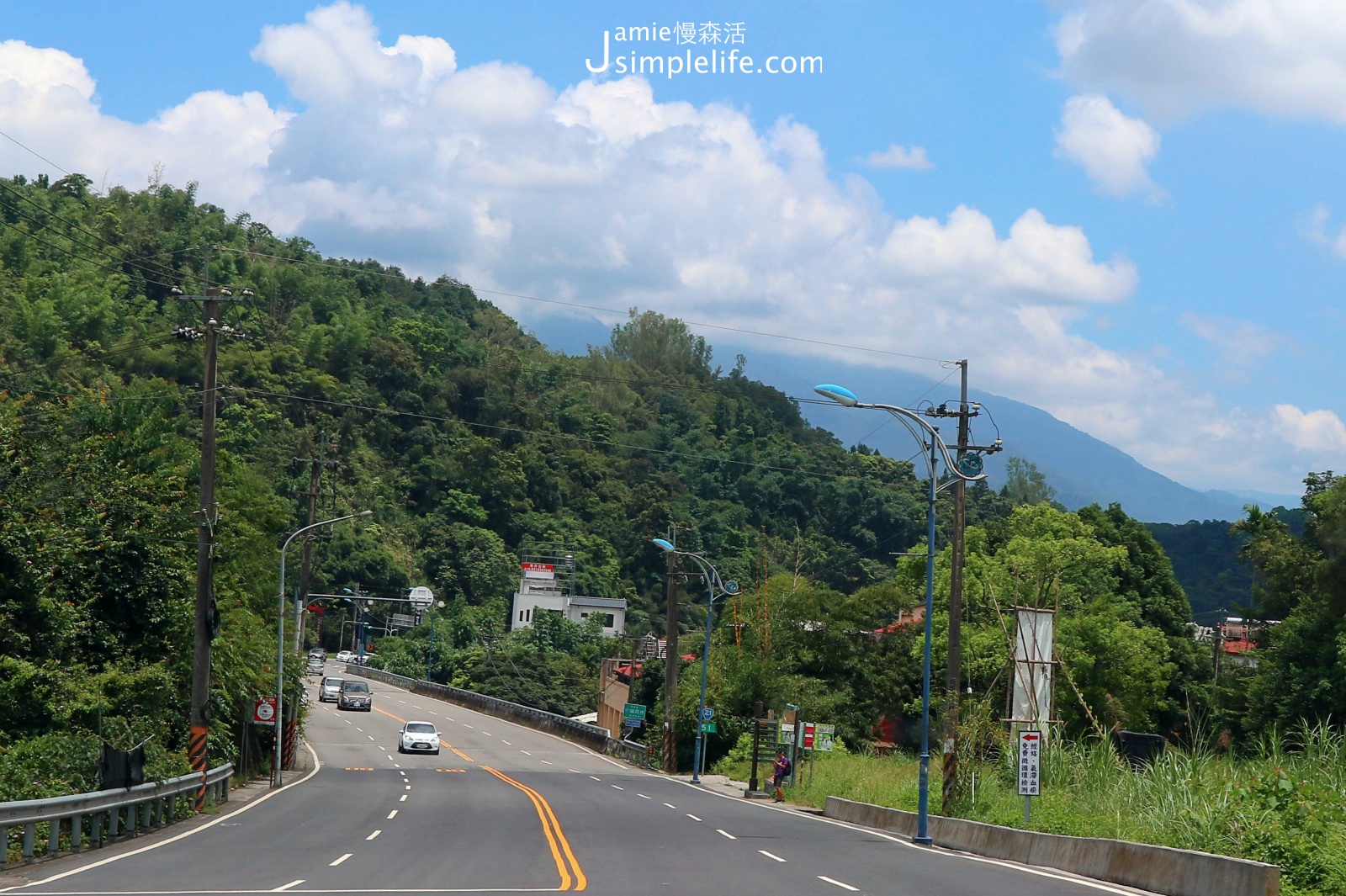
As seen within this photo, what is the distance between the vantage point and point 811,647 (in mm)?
64125

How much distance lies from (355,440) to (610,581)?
87.1 ft

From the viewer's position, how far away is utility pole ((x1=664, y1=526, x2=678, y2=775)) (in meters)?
55.8

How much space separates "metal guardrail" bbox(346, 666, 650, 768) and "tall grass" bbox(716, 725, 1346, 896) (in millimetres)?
36129

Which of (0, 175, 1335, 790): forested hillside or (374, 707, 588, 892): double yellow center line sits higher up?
(0, 175, 1335, 790): forested hillside

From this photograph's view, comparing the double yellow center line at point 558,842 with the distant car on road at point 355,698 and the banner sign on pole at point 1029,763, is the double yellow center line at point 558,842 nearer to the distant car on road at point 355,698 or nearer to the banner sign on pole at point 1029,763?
the banner sign on pole at point 1029,763

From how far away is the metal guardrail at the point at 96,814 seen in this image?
17578 mm

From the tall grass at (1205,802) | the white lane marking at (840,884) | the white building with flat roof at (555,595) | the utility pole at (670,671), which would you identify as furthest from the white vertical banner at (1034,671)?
the white building with flat roof at (555,595)

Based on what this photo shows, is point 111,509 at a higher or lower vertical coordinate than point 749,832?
higher

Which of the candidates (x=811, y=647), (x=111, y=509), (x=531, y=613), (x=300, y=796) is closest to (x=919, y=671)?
(x=811, y=647)

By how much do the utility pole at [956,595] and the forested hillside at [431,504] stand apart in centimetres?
490

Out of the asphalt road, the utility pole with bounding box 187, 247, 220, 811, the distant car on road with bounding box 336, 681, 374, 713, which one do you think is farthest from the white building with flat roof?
the utility pole with bounding box 187, 247, 220, 811

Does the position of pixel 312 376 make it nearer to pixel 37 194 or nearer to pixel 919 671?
pixel 37 194

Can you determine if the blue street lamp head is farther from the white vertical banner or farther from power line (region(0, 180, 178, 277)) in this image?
power line (region(0, 180, 178, 277))

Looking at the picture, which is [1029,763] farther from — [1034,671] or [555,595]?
[555,595]
